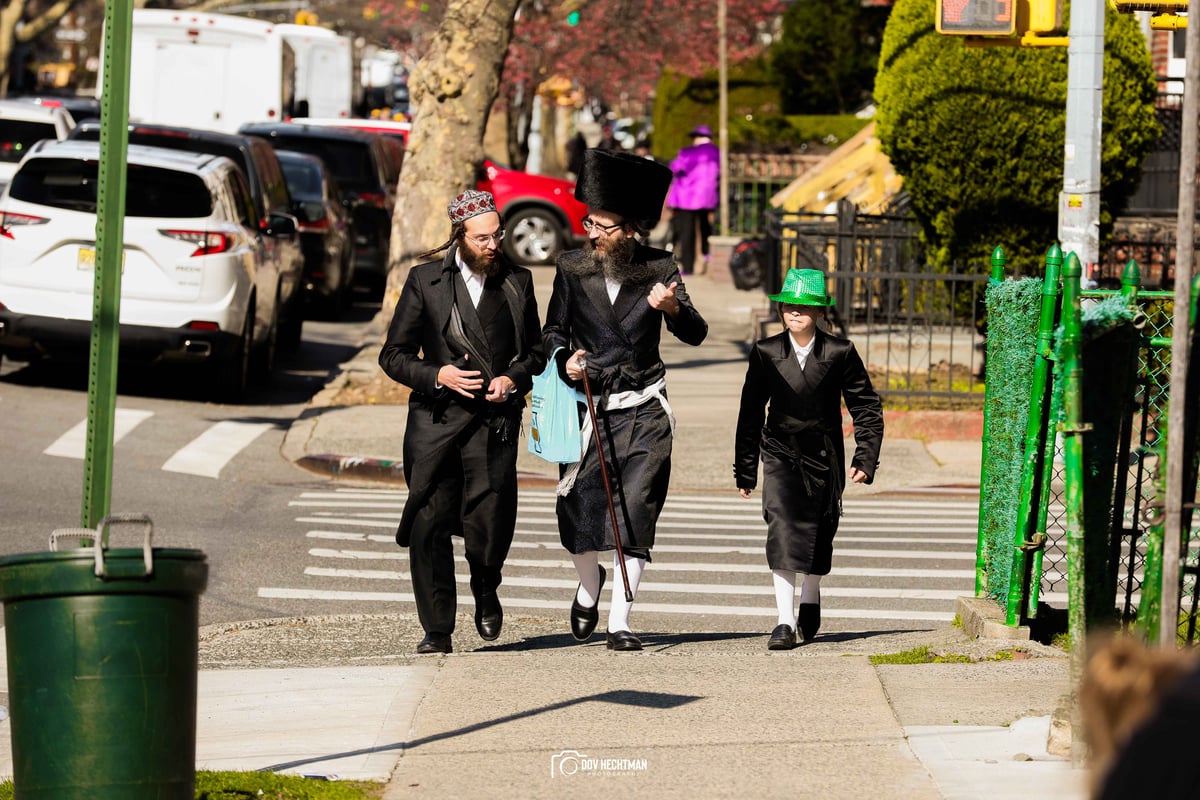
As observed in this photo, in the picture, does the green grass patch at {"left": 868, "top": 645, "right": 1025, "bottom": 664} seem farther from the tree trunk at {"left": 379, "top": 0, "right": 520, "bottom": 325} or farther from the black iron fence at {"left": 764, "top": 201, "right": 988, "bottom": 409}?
the tree trunk at {"left": 379, "top": 0, "right": 520, "bottom": 325}

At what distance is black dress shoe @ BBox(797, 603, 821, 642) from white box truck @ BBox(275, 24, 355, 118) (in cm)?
2837

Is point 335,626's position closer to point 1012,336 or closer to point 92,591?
point 1012,336

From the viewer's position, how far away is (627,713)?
621cm

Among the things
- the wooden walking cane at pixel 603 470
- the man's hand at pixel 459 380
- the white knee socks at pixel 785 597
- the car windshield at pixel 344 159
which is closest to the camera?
the man's hand at pixel 459 380

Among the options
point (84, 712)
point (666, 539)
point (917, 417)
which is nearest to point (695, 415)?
point (917, 417)

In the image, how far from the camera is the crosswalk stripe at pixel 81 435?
43.0ft

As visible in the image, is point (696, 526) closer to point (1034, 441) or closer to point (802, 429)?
point (802, 429)

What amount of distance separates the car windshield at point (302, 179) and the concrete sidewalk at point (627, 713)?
13.0 meters

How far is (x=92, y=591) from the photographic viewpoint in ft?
14.3

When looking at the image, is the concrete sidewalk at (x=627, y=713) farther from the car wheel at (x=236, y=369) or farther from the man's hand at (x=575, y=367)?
the car wheel at (x=236, y=369)

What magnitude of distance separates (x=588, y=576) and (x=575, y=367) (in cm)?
89

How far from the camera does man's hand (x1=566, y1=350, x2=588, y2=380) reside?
7.38 meters

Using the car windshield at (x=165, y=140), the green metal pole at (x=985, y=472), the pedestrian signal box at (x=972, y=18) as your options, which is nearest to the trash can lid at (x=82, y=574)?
the green metal pole at (x=985, y=472)

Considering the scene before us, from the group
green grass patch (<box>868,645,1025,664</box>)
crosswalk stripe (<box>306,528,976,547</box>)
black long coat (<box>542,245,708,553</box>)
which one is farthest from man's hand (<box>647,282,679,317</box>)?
crosswalk stripe (<box>306,528,976,547</box>)
